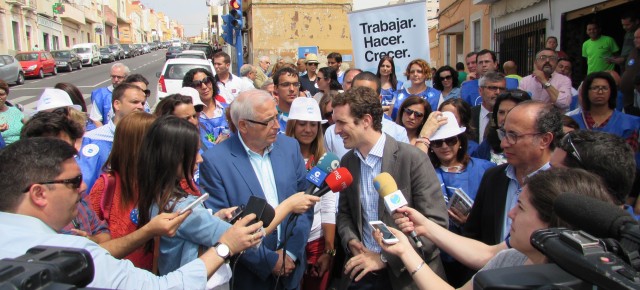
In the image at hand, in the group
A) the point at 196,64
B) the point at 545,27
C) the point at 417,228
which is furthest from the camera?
the point at 196,64

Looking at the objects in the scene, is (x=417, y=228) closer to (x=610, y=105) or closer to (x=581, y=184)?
(x=581, y=184)

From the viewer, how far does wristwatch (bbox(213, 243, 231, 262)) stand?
7.50ft

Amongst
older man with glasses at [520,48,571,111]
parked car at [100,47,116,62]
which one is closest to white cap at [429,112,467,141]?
older man with glasses at [520,48,571,111]

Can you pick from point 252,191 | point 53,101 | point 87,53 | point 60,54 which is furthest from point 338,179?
point 87,53

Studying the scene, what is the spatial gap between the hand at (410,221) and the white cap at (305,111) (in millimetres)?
1561

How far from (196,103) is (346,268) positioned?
2.93 meters

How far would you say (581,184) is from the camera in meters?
1.85

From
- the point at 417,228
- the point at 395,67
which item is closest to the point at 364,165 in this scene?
the point at 417,228

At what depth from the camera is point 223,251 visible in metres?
2.30

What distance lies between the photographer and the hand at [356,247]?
9.99 ft

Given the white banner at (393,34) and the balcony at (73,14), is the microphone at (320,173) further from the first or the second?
the balcony at (73,14)

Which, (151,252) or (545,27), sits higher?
(545,27)

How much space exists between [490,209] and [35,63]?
99.3 ft

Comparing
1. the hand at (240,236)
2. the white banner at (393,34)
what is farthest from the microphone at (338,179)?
the white banner at (393,34)
